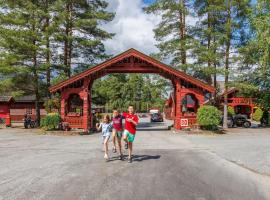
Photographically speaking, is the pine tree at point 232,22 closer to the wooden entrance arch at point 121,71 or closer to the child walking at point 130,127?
the wooden entrance arch at point 121,71

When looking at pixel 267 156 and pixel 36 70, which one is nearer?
pixel 267 156

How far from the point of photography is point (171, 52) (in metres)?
35.6

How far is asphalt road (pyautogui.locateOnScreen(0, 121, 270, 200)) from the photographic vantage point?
809 cm

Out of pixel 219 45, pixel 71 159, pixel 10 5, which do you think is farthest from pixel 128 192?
pixel 10 5

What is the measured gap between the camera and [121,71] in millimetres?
30703

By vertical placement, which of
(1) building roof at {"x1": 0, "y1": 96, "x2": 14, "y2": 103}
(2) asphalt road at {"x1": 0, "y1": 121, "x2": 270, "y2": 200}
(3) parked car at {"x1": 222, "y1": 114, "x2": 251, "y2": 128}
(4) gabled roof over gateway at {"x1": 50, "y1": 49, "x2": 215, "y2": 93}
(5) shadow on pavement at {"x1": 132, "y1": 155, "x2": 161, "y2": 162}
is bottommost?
(2) asphalt road at {"x1": 0, "y1": 121, "x2": 270, "y2": 200}

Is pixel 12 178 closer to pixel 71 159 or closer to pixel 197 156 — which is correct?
pixel 71 159

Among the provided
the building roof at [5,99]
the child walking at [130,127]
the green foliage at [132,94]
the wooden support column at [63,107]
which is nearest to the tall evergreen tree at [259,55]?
the wooden support column at [63,107]

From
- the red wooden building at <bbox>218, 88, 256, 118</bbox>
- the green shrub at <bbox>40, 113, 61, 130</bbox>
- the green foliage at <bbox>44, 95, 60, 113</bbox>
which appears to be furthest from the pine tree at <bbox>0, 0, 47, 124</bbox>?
the red wooden building at <bbox>218, 88, 256, 118</bbox>

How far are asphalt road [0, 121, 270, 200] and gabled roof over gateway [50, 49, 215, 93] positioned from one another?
15735 millimetres

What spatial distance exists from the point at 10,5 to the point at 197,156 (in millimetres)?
25517

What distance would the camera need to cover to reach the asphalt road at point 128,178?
318 inches

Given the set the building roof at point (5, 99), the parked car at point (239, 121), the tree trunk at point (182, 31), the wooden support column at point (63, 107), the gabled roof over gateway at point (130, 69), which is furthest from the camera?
the building roof at point (5, 99)

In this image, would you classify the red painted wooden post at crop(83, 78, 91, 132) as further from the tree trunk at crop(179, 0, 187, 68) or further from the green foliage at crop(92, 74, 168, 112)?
the green foliage at crop(92, 74, 168, 112)
